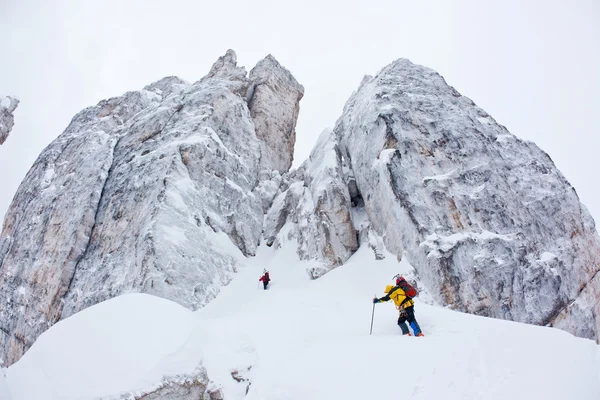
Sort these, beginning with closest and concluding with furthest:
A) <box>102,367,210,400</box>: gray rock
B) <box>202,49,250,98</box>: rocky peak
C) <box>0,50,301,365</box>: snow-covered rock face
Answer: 1. <box>102,367,210,400</box>: gray rock
2. <box>0,50,301,365</box>: snow-covered rock face
3. <box>202,49,250,98</box>: rocky peak

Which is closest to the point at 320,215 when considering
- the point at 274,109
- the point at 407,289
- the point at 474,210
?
the point at 474,210

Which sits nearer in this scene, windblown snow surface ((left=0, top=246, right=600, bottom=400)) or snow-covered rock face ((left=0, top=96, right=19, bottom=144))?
windblown snow surface ((left=0, top=246, right=600, bottom=400))

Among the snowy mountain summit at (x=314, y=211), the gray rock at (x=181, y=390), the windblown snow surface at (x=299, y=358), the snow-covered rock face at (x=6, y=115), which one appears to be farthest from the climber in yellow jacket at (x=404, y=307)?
the snow-covered rock face at (x=6, y=115)

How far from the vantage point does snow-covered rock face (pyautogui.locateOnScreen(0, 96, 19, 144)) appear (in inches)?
1489

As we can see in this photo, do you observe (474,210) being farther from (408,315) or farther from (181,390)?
(181,390)

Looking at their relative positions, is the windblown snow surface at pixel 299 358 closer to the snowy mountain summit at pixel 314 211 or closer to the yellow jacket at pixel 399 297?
the yellow jacket at pixel 399 297

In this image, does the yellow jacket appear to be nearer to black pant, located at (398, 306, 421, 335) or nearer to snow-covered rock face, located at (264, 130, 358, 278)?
black pant, located at (398, 306, 421, 335)

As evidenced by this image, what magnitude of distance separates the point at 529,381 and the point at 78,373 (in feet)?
30.1

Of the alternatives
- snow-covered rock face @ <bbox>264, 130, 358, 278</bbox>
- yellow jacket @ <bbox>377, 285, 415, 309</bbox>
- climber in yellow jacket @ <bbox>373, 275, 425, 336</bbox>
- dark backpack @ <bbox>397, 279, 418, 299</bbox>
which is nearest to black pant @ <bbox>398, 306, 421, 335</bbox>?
climber in yellow jacket @ <bbox>373, 275, 425, 336</bbox>

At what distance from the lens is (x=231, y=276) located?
24.1 metres

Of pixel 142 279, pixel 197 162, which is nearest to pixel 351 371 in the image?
pixel 142 279

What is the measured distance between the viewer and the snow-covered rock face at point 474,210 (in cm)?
1803

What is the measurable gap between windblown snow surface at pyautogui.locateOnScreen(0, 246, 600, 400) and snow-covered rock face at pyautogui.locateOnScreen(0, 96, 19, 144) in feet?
126

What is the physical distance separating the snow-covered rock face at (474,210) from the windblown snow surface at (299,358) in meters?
7.46
